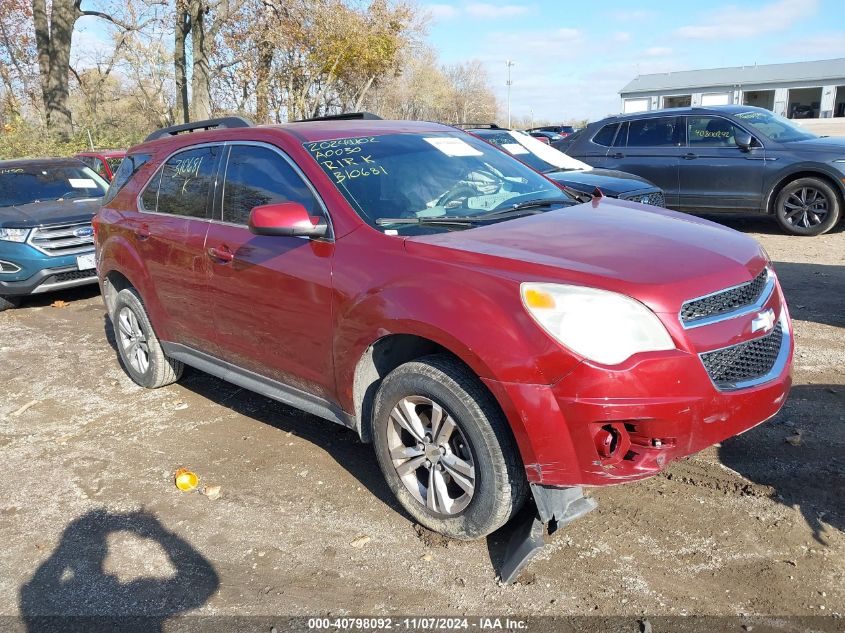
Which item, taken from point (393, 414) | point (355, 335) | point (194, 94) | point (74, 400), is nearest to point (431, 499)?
point (393, 414)

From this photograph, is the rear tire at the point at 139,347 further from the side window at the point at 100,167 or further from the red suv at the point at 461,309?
the side window at the point at 100,167

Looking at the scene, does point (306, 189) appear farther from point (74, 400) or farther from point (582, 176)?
point (582, 176)

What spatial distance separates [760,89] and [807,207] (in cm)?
5356

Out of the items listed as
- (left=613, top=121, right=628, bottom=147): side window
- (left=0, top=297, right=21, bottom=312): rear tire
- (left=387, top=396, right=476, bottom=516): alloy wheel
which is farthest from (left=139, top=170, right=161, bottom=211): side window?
(left=613, top=121, right=628, bottom=147): side window

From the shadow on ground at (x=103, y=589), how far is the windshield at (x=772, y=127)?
9633mm

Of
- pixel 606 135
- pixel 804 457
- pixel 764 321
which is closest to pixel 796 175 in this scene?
pixel 606 135

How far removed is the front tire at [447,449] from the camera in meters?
2.86

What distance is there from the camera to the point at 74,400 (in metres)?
5.38

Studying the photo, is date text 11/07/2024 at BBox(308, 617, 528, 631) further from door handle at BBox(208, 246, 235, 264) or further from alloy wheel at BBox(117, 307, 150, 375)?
alloy wheel at BBox(117, 307, 150, 375)

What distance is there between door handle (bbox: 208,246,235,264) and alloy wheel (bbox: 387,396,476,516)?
146cm

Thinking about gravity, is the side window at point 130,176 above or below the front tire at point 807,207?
above

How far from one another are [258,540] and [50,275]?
6196 millimetres

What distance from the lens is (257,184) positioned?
13.2 ft

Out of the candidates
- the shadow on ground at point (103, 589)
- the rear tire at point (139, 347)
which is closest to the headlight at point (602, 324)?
the shadow on ground at point (103, 589)
